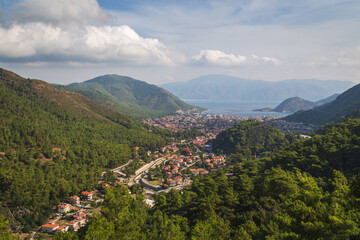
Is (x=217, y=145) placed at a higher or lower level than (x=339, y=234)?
lower

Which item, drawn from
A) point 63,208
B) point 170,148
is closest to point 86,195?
point 63,208

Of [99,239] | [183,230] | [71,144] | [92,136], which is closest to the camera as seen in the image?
[99,239]

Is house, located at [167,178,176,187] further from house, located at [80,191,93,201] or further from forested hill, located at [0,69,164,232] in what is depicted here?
Result: house, located at [80,191,93,201]

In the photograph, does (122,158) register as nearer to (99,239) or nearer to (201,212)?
(201,212)

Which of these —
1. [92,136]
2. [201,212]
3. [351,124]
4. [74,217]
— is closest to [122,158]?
[92,136]

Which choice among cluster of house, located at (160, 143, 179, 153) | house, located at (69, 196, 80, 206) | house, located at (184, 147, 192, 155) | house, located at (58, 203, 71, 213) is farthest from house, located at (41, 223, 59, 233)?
house, located at (184, 147, 192, 155)

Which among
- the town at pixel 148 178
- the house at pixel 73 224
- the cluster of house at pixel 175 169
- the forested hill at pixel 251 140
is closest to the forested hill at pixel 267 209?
the town at pixel 148 178

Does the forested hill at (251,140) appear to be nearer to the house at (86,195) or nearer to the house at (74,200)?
the house at (86,195)
